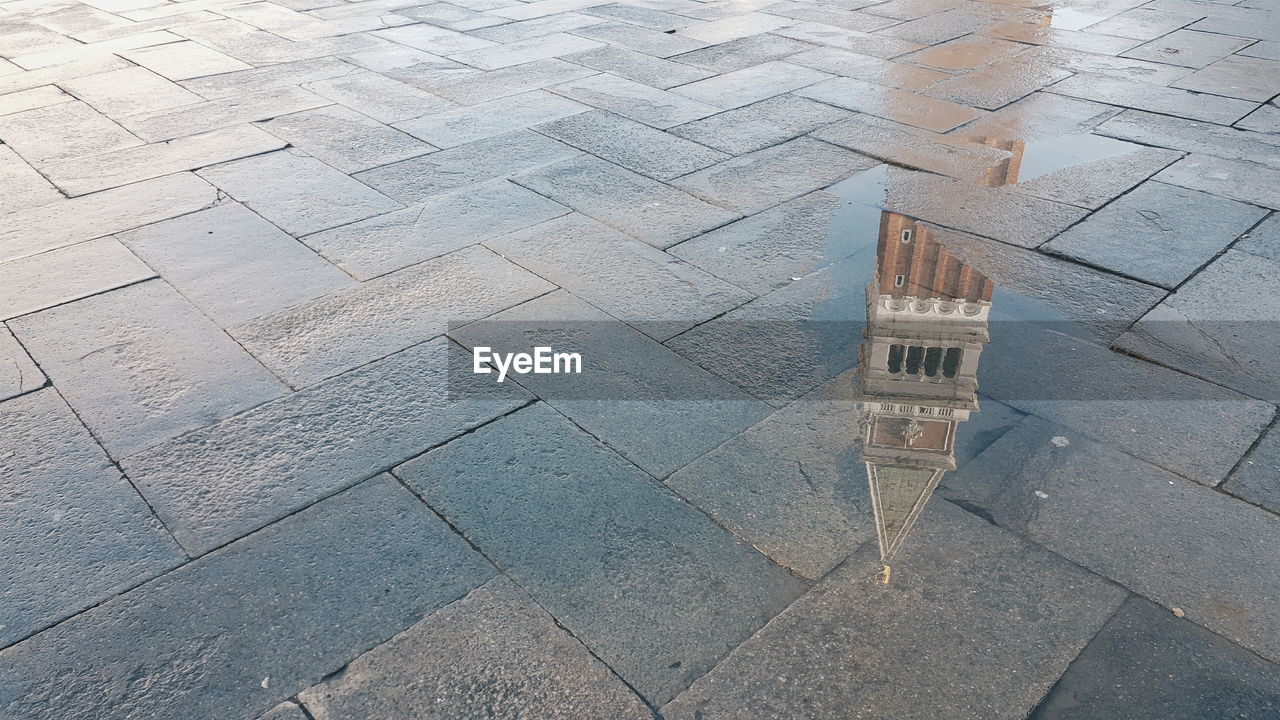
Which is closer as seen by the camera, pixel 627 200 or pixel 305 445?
pixel 305 445

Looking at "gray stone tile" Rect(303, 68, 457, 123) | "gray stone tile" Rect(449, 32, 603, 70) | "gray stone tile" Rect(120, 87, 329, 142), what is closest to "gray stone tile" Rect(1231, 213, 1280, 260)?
"gray stone tile" Rect(303, 68, 457, 123)

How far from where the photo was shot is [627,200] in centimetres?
578

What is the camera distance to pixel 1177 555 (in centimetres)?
311

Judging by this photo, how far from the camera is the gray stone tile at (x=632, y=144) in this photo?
20.6 ft

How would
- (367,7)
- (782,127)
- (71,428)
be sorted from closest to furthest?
(71,428) < (782,127) < (367,7)

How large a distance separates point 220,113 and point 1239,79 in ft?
28.2

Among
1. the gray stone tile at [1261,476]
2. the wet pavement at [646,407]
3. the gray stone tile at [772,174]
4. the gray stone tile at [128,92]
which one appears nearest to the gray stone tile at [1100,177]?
the wet pavement at [646,407]

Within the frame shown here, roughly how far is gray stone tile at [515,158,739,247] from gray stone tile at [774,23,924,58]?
152 inches

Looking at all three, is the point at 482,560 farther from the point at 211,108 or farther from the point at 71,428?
the point at 211,108

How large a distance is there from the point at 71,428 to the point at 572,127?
422cm

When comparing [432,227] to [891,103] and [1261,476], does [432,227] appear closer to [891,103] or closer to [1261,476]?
[891,103]

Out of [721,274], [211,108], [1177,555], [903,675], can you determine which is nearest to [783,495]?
[903,675]

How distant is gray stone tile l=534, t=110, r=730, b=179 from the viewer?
6.27m

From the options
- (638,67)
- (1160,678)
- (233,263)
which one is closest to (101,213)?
(233,263)
